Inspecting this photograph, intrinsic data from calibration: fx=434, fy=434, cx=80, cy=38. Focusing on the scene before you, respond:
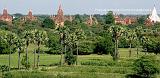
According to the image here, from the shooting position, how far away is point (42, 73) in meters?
67.4

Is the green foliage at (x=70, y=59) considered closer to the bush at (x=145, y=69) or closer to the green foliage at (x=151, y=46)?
the bush at (x=145, y=69)

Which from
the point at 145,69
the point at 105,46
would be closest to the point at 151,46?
the point at 105,46

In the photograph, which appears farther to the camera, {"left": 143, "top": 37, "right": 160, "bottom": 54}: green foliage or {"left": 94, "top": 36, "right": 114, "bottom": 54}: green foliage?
{"left": 94, "top": 36, "right": 114, "bottom": 54}: green foliage

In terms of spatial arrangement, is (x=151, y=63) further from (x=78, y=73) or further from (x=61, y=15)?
(x=61, y=15)

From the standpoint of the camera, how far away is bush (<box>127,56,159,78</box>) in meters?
68.5

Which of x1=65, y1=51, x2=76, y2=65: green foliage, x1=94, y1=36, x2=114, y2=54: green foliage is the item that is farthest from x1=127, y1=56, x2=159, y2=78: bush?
x1=94, y1=36, x2=114, y2=54: green foliage

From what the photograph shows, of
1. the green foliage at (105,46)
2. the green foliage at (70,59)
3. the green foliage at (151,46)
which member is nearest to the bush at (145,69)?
the green foliage at (70,59)

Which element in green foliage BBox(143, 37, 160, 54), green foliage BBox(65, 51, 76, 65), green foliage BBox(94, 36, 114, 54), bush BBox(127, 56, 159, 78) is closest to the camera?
bush BBox(127, 56, 159, 78)

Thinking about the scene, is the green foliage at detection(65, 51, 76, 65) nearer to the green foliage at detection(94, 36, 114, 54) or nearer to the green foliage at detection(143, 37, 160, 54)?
the green foliage at detection(94, 36, 114, 54)

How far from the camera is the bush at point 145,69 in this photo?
68.5 meters

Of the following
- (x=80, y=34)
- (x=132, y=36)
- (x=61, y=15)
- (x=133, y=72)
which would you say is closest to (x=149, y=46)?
(x=132, y=36)

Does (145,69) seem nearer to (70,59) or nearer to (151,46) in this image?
(70,59)

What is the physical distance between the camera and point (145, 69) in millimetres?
68438

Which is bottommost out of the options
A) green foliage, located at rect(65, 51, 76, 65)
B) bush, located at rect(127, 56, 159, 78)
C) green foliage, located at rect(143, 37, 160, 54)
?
bush, located at rect(127, 56, 159, 78)
